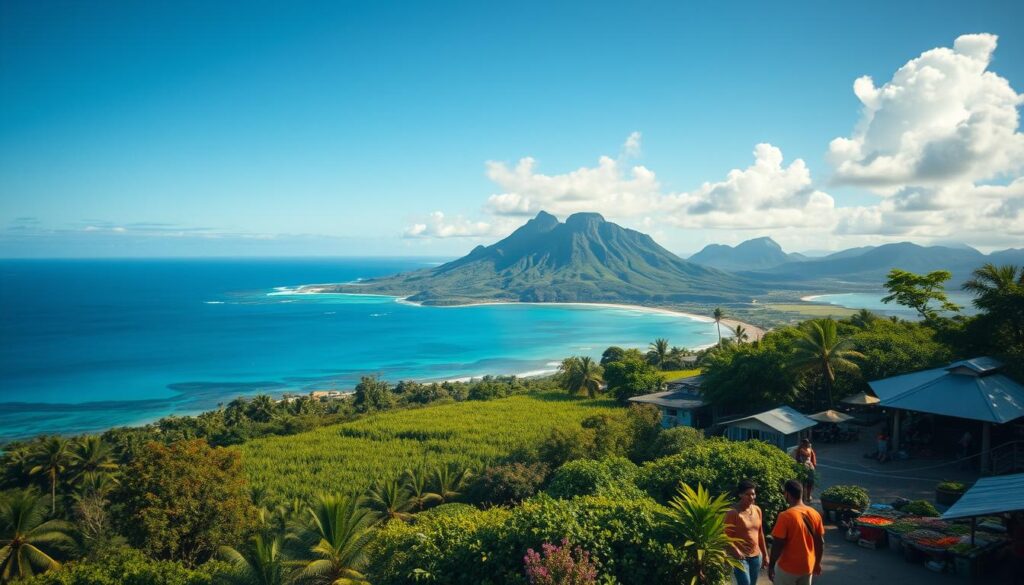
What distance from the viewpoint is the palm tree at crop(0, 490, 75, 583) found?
48.2ft

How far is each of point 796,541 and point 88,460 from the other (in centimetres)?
2972

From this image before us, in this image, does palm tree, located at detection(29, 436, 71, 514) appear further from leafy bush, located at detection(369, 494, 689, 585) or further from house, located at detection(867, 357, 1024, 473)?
house, located at detection(867, 357, 1024, 473)

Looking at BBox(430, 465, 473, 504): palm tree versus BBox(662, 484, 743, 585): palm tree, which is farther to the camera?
Answer: BBox(430, 465, 473, 504): palm tree

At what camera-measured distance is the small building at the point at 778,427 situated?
A: 1642 centimetres

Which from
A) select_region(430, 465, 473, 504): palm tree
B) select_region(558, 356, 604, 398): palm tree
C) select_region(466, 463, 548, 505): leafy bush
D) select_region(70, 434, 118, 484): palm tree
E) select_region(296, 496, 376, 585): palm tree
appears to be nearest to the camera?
select_region(296, 496, 376, 585): palm tree

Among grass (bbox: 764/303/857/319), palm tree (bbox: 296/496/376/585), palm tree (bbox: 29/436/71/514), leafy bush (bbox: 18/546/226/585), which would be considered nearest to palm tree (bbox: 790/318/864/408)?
palm tree (bbox: 296/496/376/585)

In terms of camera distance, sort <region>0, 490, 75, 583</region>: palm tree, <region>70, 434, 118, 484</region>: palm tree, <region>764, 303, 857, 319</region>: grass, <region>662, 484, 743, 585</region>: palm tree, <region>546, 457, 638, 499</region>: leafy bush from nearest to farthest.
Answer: <region>662, 484, 743, 585</region>: palm tree → <region>546, 457, 638, 499</region>: leafy bush → <region>0, 490, 75, 583</region>: palm tree → <region>70, 434, 118, 484</region>: palm tree → <region>764, 303, 857, 319</region>: grass

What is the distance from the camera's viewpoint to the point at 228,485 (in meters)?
14.8

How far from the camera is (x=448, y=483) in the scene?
19938 mm

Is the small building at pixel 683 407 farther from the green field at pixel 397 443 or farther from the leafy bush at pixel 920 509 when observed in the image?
the leafy bush at pixel 920 509

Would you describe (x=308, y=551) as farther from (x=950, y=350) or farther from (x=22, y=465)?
(x=22, y=465)

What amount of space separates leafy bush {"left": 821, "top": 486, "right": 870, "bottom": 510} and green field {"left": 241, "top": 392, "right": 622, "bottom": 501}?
11.8 meters

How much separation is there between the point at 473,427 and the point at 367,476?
835 centimetres

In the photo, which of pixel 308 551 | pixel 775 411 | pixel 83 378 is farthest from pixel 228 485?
pixel 83 378
